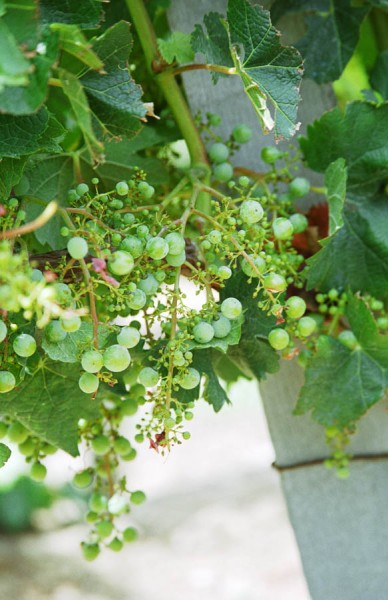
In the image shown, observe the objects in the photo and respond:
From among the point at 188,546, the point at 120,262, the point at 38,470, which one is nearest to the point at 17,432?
the point at 38,470

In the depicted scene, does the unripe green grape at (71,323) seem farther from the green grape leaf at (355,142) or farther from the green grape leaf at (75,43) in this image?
the green grape leaf at (355,142)

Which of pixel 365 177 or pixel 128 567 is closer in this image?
pixel 365 177

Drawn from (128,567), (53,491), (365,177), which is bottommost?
(53,491)

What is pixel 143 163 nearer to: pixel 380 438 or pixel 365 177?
pixel 365 177

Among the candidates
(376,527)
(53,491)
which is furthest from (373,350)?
(53,491)

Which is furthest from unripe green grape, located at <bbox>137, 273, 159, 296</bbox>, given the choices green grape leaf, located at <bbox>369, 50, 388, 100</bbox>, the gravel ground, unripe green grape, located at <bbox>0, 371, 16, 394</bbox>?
the gravel ground

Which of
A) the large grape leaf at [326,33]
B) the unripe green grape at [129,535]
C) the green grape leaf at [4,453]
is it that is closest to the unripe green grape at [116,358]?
the green grape leaf at [4,453]
